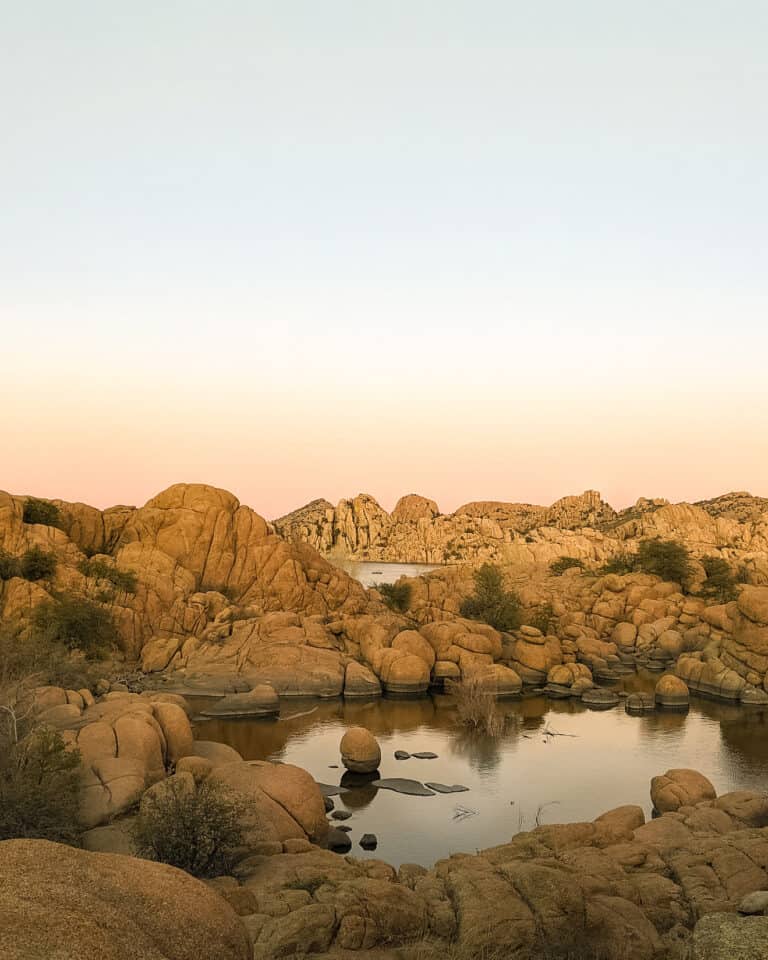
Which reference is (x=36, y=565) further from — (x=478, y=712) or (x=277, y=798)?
(x=277, y=798)

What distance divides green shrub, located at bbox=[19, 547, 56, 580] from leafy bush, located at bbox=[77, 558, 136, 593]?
5.70 feet

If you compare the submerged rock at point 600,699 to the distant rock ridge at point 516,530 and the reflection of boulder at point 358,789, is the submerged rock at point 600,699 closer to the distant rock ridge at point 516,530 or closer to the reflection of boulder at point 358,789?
the reflection of boulder at point 358,789

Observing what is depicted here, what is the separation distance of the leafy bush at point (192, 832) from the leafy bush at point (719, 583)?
175 feet

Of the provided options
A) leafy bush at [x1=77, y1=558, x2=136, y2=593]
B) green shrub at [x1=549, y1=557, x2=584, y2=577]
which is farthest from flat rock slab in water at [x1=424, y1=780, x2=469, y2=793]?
green shrub at [x1=549, y1=557, x2=584, y2=577]

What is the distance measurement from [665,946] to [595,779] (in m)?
18.3

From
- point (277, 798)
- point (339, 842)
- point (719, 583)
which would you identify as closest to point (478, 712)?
point (339, 842)

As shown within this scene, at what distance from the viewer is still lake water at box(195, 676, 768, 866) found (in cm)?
2541

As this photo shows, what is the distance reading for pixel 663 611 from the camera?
60.5m

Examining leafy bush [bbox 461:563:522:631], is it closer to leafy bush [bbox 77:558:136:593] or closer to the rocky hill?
leafy bush [bbox 77:558:136:593]

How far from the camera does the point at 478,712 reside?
3891 cm

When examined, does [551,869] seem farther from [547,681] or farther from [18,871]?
[547,681]

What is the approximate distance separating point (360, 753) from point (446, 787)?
355 centimetres

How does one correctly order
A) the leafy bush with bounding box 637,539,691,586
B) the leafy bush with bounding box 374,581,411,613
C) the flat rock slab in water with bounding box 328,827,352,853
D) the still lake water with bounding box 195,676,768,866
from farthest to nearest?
1. the leafy bush with bounding box 637,539,691,586
2. the leafy bush with bounding box 374,581,411,613
3. the still lake water with bounding box 195,676,768,866
4. the flat rock slab in water with bounding box 328,827,352,853

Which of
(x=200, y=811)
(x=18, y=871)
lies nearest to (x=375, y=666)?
(x=200, y=811)
